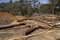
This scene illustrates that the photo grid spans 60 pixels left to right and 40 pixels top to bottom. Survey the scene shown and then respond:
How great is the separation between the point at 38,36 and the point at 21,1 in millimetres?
25582

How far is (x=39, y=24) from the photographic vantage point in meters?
5.16

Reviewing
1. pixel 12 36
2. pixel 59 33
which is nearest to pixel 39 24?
pixel 59 33

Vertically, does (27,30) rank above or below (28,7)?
above

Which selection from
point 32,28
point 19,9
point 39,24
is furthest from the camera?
point 19,9

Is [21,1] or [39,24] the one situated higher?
[39,24]

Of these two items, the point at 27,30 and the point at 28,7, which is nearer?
the point at 27,30

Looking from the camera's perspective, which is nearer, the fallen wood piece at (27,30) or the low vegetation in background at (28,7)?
the fallen wood piece at (27,30)

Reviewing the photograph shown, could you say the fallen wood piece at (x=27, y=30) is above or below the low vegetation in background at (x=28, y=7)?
above

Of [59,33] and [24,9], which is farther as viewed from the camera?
[24,9]

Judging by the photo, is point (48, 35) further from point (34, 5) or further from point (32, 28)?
point (34, 5)

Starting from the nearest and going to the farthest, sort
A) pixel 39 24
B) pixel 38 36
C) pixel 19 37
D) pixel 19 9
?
pixel 19 37 < pixel 38 36 < pixel 39 24 < pixel 19 9

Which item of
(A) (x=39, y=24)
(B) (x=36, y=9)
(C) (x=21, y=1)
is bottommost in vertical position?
(B) (x=36, y=9)

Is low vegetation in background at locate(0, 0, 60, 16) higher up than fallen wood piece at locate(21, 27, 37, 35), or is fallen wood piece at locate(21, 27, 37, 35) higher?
fallen wood piece at locate(21, 27, 37, 35)

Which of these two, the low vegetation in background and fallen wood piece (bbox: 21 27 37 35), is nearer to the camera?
fallen wood piece (bbox: 21 27 37 35)
